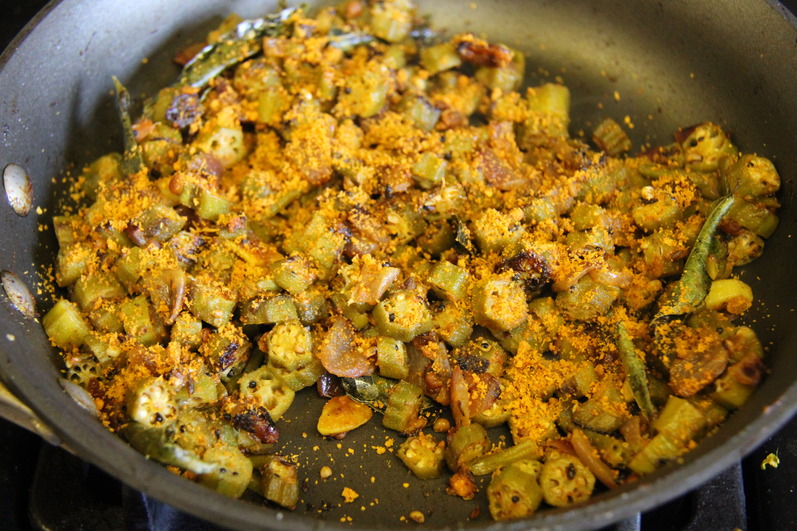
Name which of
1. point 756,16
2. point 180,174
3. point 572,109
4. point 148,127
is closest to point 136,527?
point 180,174

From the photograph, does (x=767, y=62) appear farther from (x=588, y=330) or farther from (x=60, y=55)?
(x=60, y=55)

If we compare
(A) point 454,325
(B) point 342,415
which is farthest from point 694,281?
(B) point 342,415

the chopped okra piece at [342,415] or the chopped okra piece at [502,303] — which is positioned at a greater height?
the chopped okra piece at [502,303]

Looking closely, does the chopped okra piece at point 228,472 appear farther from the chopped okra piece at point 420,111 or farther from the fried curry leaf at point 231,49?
the fried curry leaf at point 231,49

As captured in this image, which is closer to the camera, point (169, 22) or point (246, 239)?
point (246, 239)

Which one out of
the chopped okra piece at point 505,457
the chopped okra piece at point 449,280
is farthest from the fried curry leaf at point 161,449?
the chopped okra piece at point 449,280

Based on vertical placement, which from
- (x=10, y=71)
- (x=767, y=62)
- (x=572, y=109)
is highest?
(x=10, y=71)
